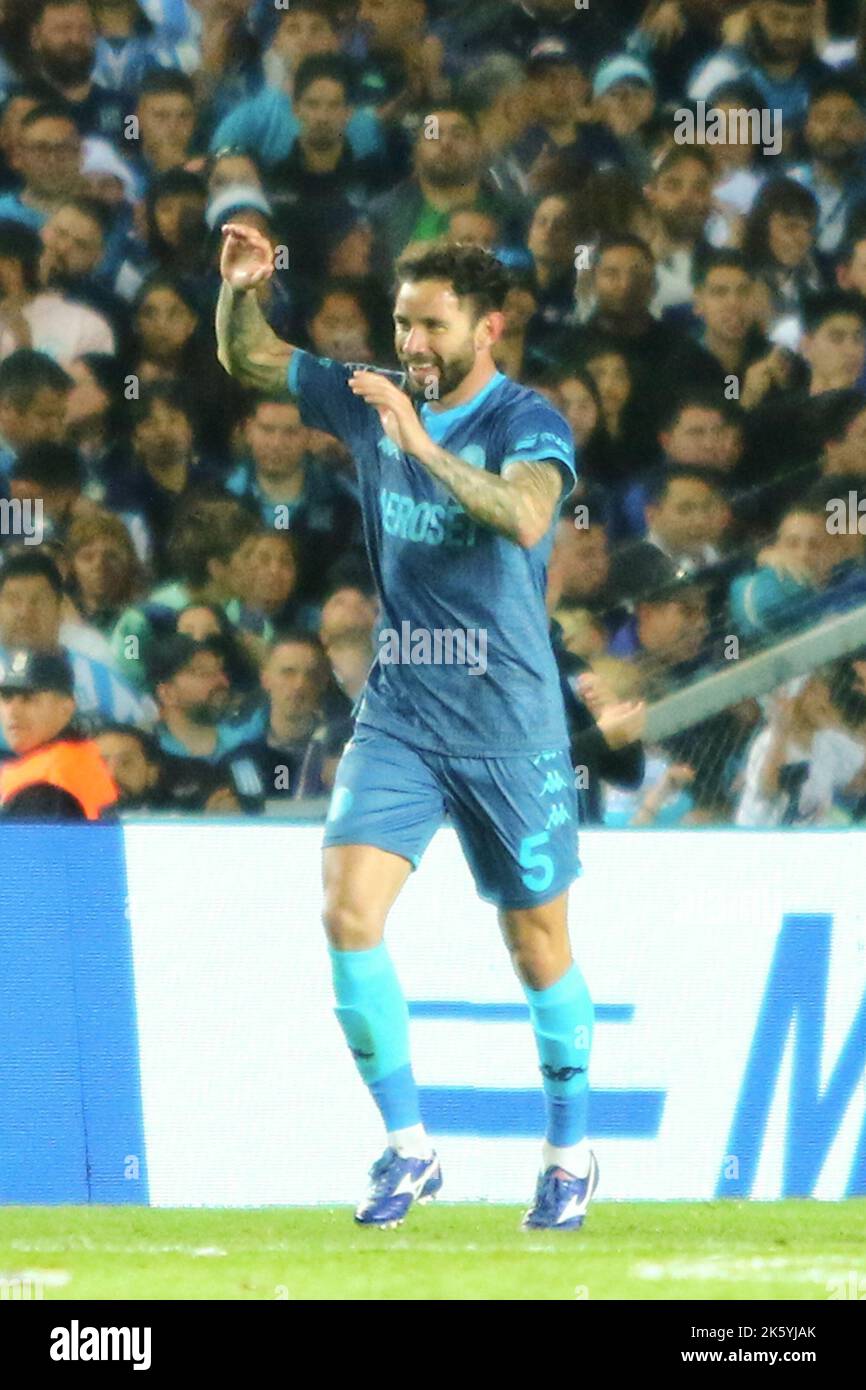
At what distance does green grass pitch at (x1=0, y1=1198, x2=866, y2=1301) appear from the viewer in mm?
4523

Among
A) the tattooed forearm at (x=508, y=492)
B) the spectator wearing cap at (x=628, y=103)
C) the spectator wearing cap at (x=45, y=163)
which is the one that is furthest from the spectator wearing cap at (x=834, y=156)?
the tattooed forearm at (x=508, y=492)

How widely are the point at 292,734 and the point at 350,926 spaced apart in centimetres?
164

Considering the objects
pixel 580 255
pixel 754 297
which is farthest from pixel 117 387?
pixel 754 297

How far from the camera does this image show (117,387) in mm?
7004

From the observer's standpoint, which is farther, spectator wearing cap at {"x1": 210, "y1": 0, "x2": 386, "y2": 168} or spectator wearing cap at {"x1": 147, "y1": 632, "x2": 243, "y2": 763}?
spectator wearing cap at {"x1": 210, "y1": 0, "x2": 386, "y2": 168}

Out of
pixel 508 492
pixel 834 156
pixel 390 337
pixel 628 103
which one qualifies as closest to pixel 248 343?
pixel 508 492

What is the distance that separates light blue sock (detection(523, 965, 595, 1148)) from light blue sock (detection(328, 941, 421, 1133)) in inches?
11.2

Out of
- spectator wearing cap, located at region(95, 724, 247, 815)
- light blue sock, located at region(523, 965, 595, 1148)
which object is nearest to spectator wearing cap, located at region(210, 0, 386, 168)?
spectator wearing cap, located at region(95, 724, 247, 815)

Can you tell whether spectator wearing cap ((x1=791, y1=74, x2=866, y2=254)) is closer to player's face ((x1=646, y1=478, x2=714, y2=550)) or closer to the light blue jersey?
player's face ((x1=646, y1=478, x2=714, y2=550))

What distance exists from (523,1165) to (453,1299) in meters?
1.08

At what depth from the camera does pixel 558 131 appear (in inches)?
286

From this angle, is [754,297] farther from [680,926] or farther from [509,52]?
[680,926]

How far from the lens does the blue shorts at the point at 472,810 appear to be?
4863 mm

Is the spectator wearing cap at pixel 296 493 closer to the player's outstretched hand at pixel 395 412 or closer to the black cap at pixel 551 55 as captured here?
the black cap at pixel 551 55
